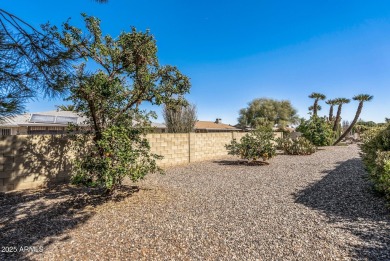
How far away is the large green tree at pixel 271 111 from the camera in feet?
128

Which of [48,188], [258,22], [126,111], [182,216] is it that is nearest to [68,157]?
[48,188]

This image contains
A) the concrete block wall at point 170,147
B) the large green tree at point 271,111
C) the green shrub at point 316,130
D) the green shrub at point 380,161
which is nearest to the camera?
the green shrub at point 380,161

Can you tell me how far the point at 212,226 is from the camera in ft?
12.5

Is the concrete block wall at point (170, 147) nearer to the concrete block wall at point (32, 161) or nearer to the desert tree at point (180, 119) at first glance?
the concrete block wall at point (32, 161)

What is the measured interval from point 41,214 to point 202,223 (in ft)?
10.5

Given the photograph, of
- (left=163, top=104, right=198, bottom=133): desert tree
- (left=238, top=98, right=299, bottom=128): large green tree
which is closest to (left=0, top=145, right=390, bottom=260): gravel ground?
(left=163, top=104, right=198, bottom=133): desert tree

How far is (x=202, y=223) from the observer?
3928 mm

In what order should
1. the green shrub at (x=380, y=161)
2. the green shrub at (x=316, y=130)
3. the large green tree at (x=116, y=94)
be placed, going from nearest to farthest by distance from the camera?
the green shrub at (x=380, y=161) → the large green tree at (x=116, y=94) → the green shrub at (x=316, y=130)

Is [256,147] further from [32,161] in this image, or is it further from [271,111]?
[271,111]

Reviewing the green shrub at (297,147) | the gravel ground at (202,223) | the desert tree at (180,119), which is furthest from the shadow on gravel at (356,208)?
the desert tree at (180,119)

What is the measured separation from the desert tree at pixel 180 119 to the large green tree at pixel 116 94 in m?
8.32

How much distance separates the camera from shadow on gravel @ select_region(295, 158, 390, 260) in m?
3.04

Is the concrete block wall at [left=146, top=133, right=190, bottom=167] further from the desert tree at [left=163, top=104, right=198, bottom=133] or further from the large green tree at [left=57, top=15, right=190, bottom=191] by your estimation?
the desert tree at [left=163, top=104, right=198, bottom=133]

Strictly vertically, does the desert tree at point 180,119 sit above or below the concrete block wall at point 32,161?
above
